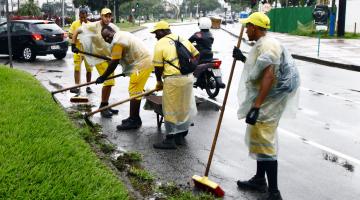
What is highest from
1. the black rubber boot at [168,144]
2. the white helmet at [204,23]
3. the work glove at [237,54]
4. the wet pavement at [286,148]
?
the white helmet at [204,23]

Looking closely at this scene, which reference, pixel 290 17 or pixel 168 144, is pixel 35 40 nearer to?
pixel 168 144

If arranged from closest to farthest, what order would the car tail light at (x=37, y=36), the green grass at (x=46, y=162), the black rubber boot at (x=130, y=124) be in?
1. the green grass at (x=46, y=162)
2. the black rubber boot at (x=130, y=124)
3. the car tail light at (x=37, y=36)

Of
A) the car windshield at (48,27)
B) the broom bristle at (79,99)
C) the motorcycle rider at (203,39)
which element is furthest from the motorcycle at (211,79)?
the car windshield at (48,27)

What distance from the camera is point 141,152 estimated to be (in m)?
6.54

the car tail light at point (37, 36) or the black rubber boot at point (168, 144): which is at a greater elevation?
the car tail light at point (37, 36)

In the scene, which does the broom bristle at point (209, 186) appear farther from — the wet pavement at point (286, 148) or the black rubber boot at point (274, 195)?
the black rubber boot at point (274, 195)

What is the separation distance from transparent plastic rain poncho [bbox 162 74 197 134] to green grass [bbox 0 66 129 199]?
119cm

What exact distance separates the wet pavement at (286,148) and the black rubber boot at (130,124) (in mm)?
116

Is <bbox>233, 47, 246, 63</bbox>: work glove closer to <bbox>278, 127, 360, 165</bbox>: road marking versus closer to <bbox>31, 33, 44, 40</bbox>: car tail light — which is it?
<bbox>278, 127, 360, 165</bbox>: road marking

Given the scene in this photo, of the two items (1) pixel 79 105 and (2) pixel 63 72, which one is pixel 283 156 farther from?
(2) pixel 63 72

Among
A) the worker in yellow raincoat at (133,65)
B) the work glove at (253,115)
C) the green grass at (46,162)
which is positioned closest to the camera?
the green grass at (46,162)

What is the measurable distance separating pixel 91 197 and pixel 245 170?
237 cm

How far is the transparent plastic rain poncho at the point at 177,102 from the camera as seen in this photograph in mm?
6398

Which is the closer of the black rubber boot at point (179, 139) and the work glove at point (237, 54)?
the work glove at point (237, 54)
